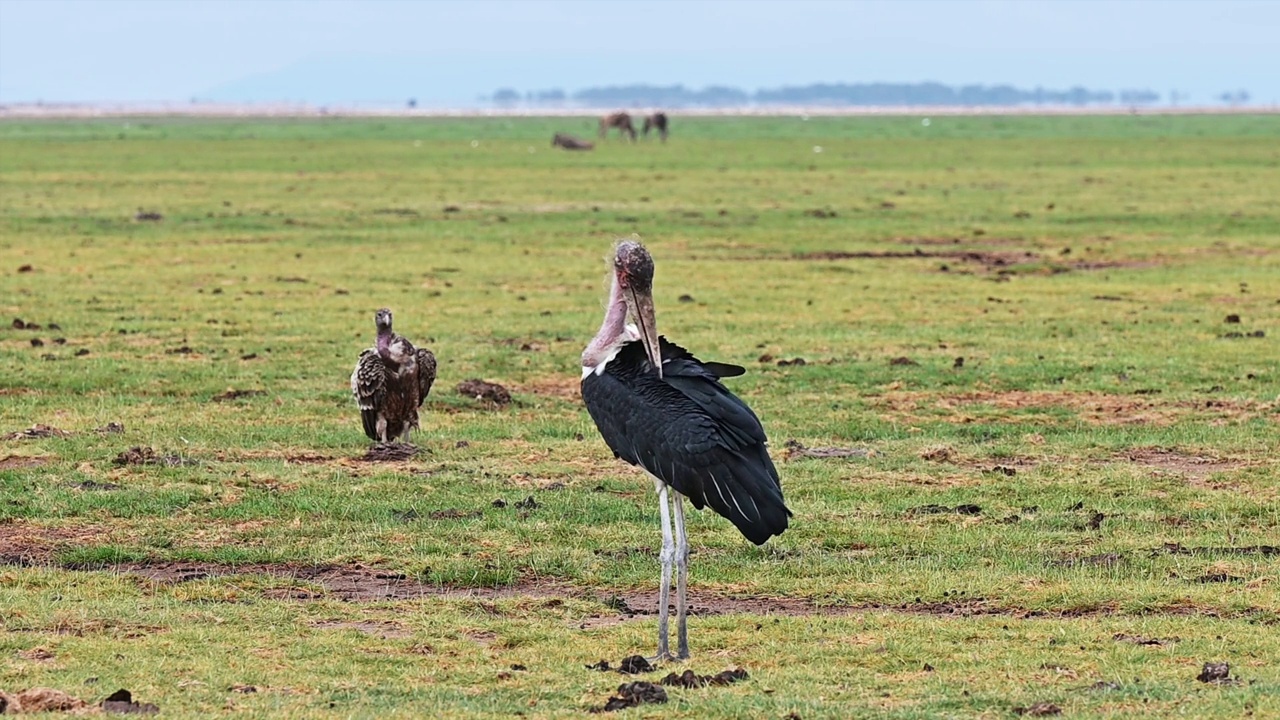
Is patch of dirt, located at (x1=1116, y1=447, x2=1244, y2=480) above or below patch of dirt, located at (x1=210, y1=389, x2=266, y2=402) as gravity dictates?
above

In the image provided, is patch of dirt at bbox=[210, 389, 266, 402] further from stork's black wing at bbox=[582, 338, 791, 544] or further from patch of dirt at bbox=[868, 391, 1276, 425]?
stork's black wing at bbox=[582, 338, 791, 544]

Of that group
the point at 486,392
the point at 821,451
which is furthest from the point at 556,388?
the point at 821,451

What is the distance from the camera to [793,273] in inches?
990

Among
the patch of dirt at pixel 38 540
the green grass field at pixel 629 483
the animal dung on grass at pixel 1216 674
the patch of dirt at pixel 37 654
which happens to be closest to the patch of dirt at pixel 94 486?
the green grass field at pixel 629 483

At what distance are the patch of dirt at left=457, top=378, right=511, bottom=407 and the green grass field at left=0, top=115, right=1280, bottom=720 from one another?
159 mm

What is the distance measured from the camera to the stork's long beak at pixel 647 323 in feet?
26.1

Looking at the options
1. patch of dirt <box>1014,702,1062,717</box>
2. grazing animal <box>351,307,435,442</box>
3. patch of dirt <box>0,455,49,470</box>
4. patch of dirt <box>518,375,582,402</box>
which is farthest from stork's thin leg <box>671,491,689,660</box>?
patch of dirt <box>518,375,582,402</box>

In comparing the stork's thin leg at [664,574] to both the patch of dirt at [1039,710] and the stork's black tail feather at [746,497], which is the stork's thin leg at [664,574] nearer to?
the stork's black tail feather at [746,497]

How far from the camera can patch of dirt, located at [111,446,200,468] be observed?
12.3m

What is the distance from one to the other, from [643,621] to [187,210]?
29041 mm

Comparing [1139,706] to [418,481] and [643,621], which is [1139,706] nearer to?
[643,621]

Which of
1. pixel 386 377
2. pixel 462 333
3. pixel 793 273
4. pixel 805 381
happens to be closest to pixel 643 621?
pixel 386 377

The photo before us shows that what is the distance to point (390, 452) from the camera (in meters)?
12.8

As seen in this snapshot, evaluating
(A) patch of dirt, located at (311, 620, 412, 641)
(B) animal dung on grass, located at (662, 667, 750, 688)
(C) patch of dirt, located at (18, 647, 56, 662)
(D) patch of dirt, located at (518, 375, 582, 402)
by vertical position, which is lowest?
(D) patch of dirt, located at (518, 375, 582, 402)
